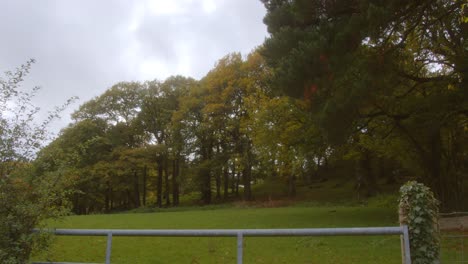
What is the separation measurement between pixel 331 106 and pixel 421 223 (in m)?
8.80

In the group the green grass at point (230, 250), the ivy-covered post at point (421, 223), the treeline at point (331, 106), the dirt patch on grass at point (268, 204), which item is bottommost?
the green grass at point (230, 250)

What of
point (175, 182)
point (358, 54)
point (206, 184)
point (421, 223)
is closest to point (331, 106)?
point (358, 54)

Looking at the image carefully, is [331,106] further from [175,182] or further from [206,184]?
[175,182]

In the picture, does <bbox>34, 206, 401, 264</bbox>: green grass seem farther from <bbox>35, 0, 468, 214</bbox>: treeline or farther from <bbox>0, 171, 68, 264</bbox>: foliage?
<bbox>0, 171, 68, 264</bbox>: foliage

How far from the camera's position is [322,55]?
12688 mm

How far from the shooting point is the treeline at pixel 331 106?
42.0 ft

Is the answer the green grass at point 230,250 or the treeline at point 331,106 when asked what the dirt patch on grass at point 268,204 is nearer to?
the treeline at point 331,106

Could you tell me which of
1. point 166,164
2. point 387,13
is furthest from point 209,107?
point 387,13

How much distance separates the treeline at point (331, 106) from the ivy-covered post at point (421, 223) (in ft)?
14.6

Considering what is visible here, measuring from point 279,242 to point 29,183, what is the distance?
8759mm

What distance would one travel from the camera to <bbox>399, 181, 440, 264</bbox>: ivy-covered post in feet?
15.6

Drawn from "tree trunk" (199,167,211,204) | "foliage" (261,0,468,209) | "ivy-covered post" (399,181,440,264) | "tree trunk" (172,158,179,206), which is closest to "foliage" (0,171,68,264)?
"ivy-covered post" (399,181,440,264)

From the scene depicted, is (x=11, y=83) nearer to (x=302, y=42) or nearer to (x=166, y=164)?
(x=302, y=42)

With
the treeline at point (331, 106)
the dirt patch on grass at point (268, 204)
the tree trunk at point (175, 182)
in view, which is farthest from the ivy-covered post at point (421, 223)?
the tree trunk at point (175, 182)
